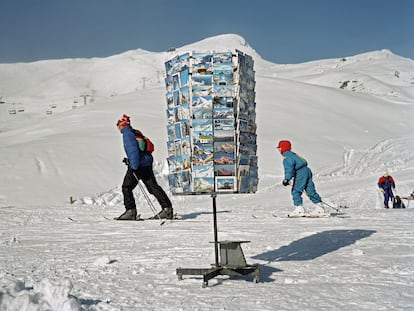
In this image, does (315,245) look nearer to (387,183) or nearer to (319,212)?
(319,212)

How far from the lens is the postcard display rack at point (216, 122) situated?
5832 mm

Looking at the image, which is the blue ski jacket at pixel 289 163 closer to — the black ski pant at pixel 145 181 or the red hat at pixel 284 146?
the red hat at pixel 284 146

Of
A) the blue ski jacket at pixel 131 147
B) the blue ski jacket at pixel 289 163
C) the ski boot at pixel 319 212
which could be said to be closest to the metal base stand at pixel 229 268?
the blue ski jacket at pixel 131 147

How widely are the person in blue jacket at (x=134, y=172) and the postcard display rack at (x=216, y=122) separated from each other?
4395 millimetres

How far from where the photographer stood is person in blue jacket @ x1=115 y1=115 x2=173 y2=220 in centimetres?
1045

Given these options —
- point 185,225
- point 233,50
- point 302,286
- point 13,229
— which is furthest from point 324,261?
point 13,229

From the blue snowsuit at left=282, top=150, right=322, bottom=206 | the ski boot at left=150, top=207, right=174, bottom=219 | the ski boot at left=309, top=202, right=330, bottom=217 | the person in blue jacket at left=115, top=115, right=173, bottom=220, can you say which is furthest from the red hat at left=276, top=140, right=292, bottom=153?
the ski boot at left=150, top=207, right=174, bottom=219

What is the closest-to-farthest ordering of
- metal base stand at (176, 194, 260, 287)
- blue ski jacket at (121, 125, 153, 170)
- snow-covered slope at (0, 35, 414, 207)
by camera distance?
metal base stand at (176, 194, 260, 287) < blue ski jacket at (121, 125, 153, 170) < snow-covered slope at (0, 35, 414, 207)

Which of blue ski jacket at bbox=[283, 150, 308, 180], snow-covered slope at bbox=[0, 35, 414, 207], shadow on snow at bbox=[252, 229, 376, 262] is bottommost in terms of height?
shadow on snow at bbox=[252, 229, 376, 262]

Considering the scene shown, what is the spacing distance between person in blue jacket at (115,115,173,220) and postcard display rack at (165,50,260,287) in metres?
4.40

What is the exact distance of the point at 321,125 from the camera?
46.1 metres

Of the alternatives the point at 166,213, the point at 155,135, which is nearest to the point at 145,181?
the point at 166,213

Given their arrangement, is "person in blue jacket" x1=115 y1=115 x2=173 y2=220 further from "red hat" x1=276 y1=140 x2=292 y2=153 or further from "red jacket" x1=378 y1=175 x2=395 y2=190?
"red jacket" x1=378 y1=175 x2=395 y2=190

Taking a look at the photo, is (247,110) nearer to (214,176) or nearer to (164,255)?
(214,176)
